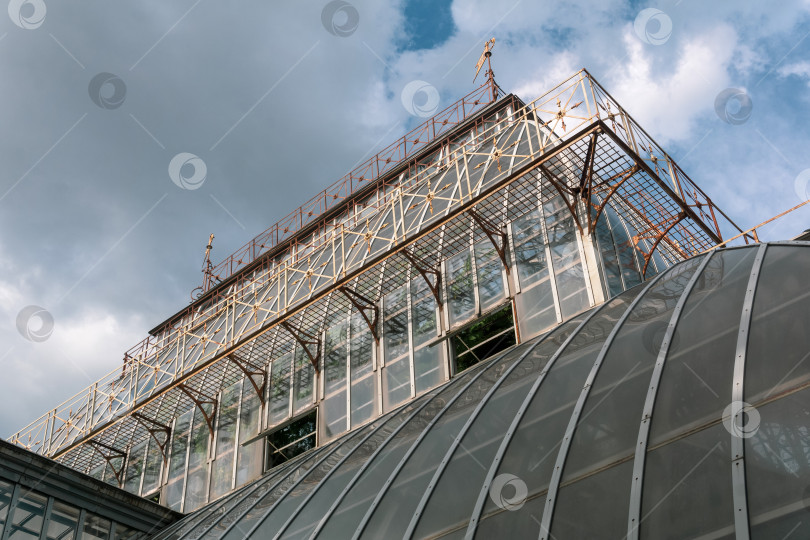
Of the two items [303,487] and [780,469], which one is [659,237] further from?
[780,469]

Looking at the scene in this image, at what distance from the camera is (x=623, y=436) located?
460 inches

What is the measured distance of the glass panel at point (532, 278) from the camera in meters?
21.2

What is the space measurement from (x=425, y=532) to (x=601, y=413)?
130 inches

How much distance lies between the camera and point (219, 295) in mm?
33812

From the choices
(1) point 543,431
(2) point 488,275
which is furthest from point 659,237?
(1) point 543,431

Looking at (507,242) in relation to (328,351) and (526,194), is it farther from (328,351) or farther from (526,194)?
(328,351)

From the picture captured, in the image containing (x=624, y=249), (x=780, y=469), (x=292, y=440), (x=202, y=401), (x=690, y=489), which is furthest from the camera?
(x=202, y=401)

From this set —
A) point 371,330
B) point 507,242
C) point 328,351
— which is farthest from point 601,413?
point 328,351

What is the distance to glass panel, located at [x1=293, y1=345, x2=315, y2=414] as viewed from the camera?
2614 centimetres

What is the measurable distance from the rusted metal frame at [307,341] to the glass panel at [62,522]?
790cm

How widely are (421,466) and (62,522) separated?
13.0 meters

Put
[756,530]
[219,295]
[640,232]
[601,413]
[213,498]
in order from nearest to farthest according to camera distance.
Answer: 1. [756,530]
2. [601,413]
3. [640,232]
4. [213,498]
5. [219,295]

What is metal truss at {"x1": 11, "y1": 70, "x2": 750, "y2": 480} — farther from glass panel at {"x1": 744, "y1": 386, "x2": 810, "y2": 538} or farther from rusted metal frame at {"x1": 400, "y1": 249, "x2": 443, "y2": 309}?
glass panel at {"x1": 744, "y1": 386, "x2": 810, "y2": 538}

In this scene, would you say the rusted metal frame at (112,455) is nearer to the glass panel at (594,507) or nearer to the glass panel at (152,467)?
the glass panel at (152,467)
